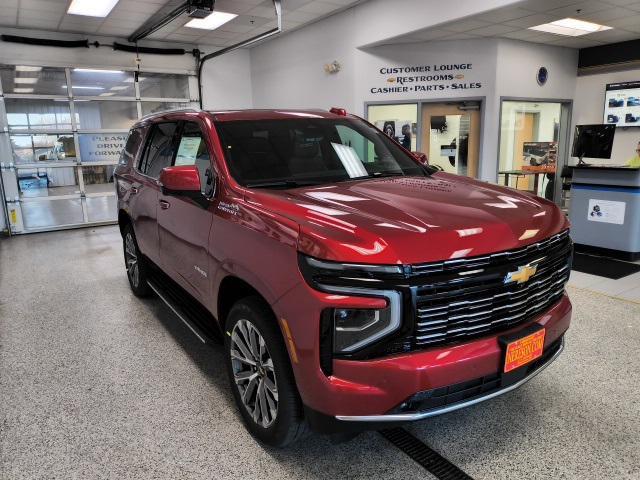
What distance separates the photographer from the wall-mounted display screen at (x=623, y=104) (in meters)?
8.71

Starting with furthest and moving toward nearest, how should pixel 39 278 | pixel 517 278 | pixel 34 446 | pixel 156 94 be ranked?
pixel 156 94, pixel 39 278, pixel 34 446, pixel 517 278

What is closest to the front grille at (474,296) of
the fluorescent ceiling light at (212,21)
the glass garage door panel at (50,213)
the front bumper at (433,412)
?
the front bumper at (433,412)

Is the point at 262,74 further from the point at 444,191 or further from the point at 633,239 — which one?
the point at 444,191

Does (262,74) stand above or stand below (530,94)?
above

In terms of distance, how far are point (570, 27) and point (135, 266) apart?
772 cm

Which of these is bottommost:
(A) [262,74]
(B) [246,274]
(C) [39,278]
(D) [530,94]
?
(C) [39,278]

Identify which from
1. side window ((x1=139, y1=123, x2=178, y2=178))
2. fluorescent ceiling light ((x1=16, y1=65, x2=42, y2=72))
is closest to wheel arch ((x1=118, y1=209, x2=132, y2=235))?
side window ((x1=139, y1=123, x2=178, y2=178))

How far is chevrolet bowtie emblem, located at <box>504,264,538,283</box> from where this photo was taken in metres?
1.80

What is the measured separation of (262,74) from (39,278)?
22.4 feet

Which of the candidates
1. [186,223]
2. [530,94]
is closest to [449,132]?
[530,94]

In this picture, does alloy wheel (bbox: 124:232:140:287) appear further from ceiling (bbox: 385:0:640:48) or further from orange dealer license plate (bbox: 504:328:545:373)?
ceiling (bbox: 385:0:640:48)

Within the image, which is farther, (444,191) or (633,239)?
(633,239)

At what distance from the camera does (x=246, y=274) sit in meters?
2.07

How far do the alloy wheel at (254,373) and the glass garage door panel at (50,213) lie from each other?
8.11 m
